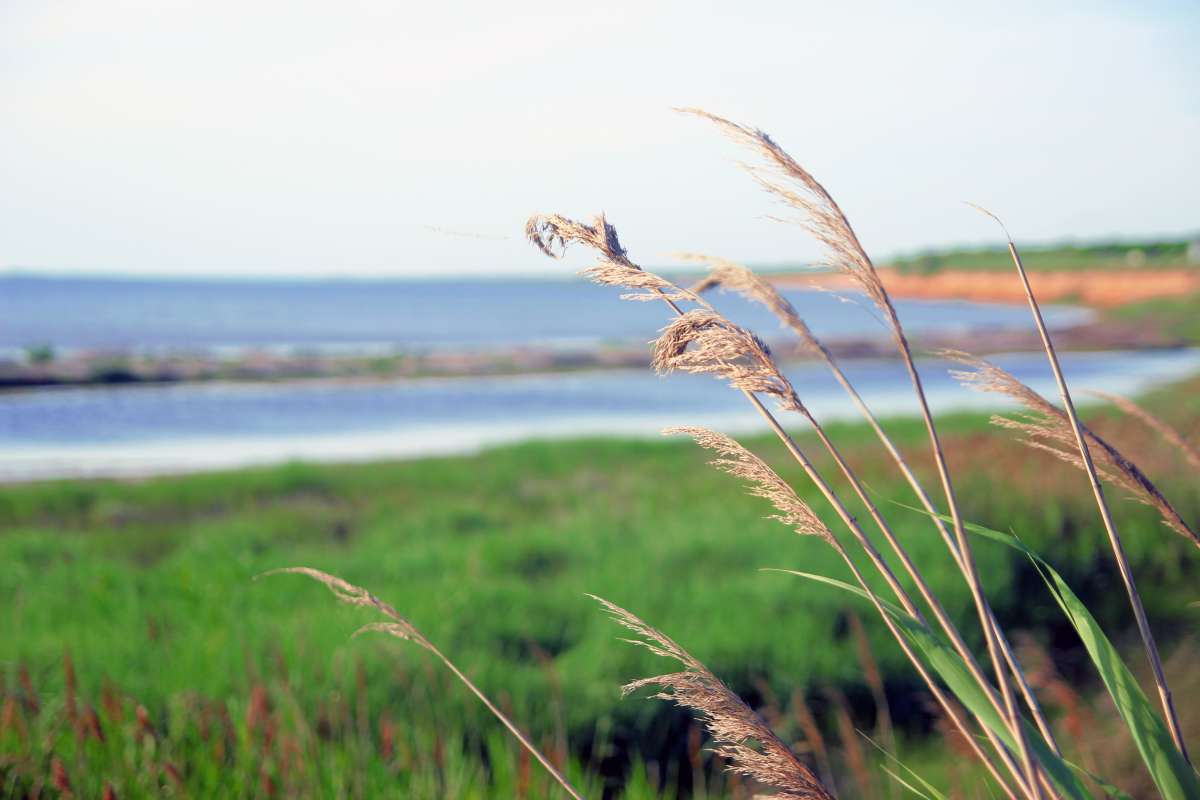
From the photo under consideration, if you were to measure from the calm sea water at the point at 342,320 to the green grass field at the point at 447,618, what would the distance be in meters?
18.8

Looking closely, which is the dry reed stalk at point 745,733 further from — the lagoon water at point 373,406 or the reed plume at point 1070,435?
the lagoon water at point 373,406

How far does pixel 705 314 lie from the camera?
1.11 m

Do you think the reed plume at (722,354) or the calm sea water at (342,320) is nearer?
the reed plume at (722,354)

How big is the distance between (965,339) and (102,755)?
4294cm

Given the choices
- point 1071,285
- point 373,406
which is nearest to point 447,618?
point 373,406

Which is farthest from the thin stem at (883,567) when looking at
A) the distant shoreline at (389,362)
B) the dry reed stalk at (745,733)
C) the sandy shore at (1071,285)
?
the sandy shore at (1071,285)

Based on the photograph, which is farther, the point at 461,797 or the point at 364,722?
the point at 364,722

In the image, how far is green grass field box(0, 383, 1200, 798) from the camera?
294 centimetres

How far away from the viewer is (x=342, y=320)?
217 feet

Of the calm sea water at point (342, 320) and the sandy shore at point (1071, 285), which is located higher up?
the sandy shore at point (1071, 285)

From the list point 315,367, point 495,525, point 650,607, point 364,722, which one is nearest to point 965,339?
point 315,367

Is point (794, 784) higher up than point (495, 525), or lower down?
higher up

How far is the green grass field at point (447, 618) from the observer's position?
294cm

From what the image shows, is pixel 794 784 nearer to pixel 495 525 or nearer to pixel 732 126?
pixel 732 126
